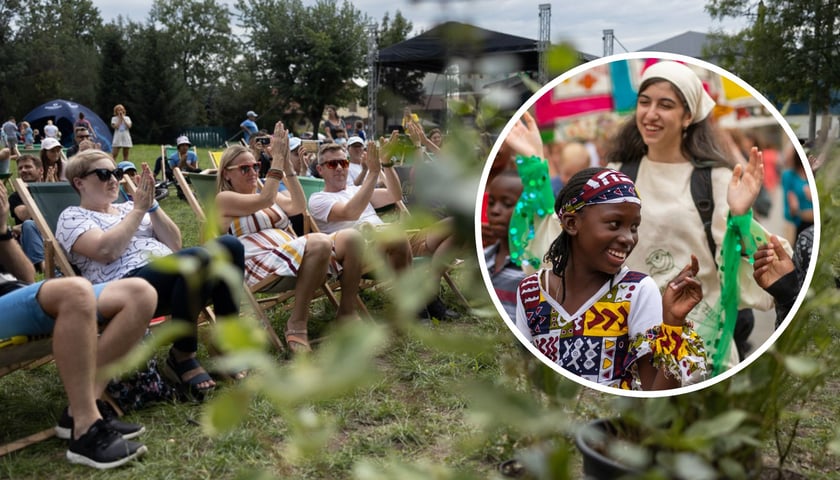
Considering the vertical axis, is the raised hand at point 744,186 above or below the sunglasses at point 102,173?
above

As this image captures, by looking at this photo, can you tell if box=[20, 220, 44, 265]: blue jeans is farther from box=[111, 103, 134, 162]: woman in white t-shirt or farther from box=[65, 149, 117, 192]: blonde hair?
box=[111, 103, 134, 162]: woman in white t-shirt

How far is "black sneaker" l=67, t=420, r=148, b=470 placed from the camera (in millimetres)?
2645

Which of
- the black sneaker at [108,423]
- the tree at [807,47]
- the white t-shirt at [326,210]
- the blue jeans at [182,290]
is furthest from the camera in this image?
the tree at [807,47]

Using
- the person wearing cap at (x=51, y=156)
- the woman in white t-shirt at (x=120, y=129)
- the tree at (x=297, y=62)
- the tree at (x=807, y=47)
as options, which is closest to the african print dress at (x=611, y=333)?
the person wearing cap at (x=51, y=156)

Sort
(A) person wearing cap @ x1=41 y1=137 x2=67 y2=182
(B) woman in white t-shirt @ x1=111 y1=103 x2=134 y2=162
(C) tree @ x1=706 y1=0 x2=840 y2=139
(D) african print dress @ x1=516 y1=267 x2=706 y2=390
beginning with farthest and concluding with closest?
(C) tree @ x1=706 y1=0 x2=840 y2=139
(B) woman in white t-shirt @ x1=111 y1=103 x2=134 y2=162
(A) person wearing cap @ x1=41 y1=137 x2=67 y2=182
(D) african print dress @ x1=516 y1=267 x2=706 y2=390

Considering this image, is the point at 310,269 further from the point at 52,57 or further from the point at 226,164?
the point at 52,57

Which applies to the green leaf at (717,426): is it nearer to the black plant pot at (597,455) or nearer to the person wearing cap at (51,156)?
the black plant pot at (597,455)

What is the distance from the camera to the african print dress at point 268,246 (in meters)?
4.11

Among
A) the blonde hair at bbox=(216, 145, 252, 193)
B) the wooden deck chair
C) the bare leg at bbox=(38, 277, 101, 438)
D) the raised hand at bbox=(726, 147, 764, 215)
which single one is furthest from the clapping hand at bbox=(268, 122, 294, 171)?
the raised hand at bbox=(726, 147, 764, 215)

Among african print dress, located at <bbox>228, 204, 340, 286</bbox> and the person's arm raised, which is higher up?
the person's arm raised

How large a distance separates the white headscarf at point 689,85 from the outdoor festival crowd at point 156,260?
444mm

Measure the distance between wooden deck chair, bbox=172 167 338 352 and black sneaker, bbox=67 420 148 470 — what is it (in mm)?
1157

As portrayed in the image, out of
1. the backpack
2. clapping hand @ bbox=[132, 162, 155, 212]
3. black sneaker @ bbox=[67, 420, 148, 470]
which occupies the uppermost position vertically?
the backpack

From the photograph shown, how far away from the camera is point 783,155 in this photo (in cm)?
118
